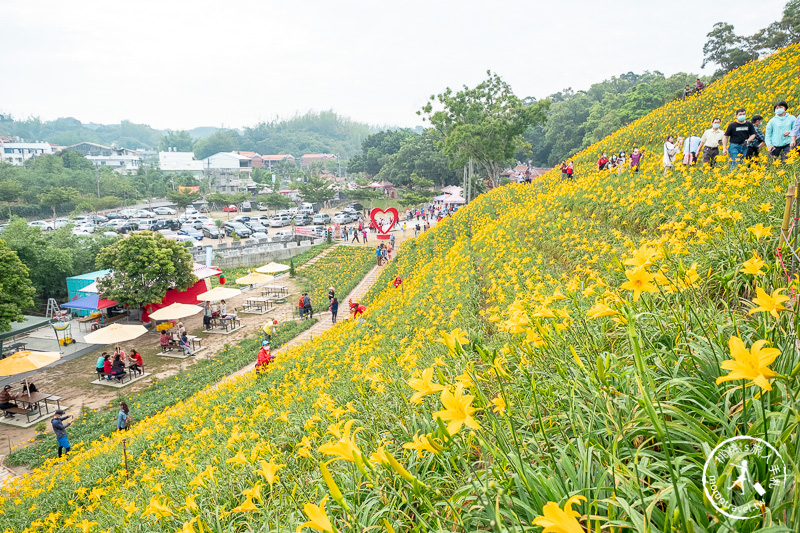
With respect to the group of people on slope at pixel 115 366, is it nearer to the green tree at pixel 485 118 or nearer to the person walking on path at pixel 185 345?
the person walking on path at pixel 185 345

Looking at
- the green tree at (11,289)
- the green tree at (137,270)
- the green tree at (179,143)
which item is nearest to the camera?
the green tree at (11,289)

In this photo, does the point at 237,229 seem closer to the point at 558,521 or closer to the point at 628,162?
the point at 628,162

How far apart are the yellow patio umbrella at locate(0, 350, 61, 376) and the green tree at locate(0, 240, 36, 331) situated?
387cm

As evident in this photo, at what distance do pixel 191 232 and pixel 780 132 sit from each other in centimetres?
3515

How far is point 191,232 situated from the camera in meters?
32.8

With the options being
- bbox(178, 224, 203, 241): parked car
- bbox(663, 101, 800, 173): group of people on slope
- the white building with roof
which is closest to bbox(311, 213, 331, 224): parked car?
bbox(178, 224, 203, 241): parked car

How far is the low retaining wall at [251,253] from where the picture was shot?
80.5 feet

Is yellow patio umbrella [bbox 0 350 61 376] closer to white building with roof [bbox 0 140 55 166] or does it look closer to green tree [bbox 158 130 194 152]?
white building with roof [bbox 0 140 55 166]

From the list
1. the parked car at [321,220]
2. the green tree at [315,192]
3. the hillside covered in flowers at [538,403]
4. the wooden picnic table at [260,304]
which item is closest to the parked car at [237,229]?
the parked car at [321,220]

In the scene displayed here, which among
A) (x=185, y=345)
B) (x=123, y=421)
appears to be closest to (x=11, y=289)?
(x=185, y=345)

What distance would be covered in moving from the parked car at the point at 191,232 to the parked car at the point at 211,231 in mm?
597

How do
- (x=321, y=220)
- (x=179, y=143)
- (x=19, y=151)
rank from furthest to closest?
(x=179, y=143) < (x=19, y=151) < (x=321, y=220)

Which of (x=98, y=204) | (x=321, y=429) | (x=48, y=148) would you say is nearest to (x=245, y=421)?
(x=321, y=429)

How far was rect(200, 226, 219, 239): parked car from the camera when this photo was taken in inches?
1299
